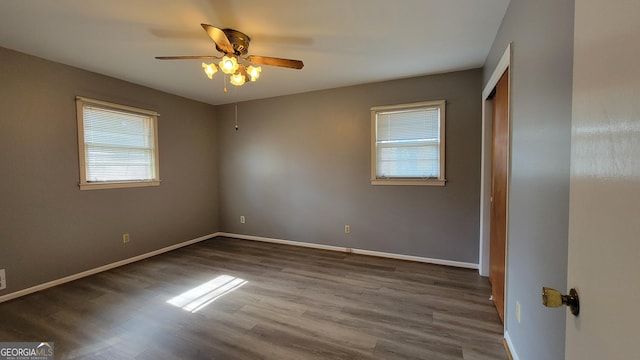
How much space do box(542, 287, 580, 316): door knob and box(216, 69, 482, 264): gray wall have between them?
290 centimetres

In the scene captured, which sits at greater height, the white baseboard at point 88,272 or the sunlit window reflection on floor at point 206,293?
the white baseboard at point 88,272

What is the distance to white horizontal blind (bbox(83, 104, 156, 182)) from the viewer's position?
10.6 ft

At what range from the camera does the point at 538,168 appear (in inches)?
53.8

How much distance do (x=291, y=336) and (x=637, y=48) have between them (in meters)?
2.28

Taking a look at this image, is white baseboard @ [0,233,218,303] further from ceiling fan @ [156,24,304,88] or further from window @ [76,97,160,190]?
ceiling fan @ [156,24,304,88]

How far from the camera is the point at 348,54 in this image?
9.20 ft

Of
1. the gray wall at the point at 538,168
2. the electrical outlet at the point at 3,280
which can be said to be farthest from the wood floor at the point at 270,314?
the gray wall at the point at 538,168

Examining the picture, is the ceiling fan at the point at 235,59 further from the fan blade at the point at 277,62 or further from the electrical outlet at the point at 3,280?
the electrical outlet at the point at 3,280

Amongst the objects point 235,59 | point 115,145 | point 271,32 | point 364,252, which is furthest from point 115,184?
point 364,252

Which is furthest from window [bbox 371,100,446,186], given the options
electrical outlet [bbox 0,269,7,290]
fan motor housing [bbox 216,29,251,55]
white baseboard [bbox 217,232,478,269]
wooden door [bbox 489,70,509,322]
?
electrical outlet [bbox 0,269,7,290]

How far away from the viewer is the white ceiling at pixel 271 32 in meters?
1.98

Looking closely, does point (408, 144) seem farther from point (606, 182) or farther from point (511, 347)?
point (606, 182)

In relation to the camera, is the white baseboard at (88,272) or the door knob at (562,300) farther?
the white baseboard at (88,272)

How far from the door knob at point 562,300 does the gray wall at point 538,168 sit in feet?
1.83
